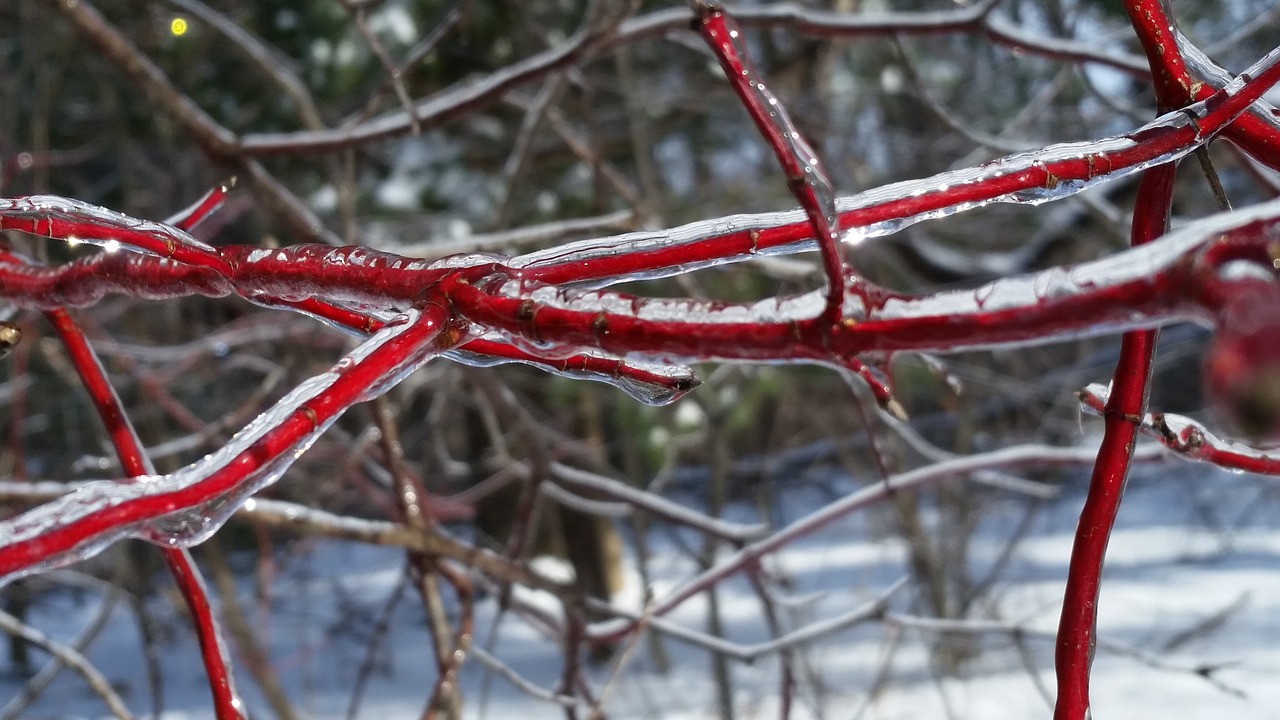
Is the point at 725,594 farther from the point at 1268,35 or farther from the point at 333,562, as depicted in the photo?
the point at 1268,35

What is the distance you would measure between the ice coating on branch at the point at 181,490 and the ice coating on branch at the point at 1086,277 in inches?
6.7

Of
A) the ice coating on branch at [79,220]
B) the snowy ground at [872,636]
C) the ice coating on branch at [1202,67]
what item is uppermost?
the snowy ground at [872,636]

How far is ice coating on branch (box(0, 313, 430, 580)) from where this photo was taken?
28 cm

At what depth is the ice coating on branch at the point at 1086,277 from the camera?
9.4 inches

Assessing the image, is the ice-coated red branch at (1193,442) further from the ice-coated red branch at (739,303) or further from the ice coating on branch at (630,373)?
the ice coating on branch at (630,373)

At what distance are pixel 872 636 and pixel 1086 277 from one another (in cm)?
369

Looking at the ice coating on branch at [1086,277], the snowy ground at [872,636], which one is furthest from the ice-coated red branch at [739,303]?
the snowy ground at [872,636]

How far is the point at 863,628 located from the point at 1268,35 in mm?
2494

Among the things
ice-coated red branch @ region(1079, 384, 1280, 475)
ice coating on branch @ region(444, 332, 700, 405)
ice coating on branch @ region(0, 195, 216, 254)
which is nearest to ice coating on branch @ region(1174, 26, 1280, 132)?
ice-coated red branch @ region(1079, 384, 1280, 475)

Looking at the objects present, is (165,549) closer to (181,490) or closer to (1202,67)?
(181,490)

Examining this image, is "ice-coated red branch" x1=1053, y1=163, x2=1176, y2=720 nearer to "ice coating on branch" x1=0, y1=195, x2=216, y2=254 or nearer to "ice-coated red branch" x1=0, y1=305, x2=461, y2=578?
"ice-coated red branch" x1=0, y1=305, x2=461, y2=578

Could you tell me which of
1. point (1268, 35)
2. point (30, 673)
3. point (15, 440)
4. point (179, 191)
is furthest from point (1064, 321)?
point (30, 673)

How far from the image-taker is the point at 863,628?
3850mm

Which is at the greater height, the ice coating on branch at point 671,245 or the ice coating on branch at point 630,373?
the ice coating on branch at point 671,245
